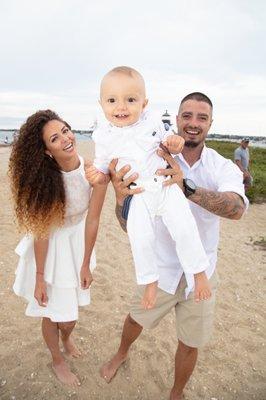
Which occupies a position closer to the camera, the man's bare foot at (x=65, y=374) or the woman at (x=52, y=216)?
the woman at (x=52, y=216)

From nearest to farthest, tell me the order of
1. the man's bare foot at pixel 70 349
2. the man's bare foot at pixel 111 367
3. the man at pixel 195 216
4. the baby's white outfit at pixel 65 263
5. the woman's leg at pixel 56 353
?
the man at pixel 195 216
the baby's white outfit at pixel 65 263
the woman's leg at pixel 56 353
the man's bare foot at pixel 111 367
the man's bare foot at pixel 70 349

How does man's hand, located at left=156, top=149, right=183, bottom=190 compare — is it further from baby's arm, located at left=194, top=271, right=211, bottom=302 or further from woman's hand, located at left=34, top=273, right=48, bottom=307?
woman's hand, located at left=34, top=273, right=48, bottom=307

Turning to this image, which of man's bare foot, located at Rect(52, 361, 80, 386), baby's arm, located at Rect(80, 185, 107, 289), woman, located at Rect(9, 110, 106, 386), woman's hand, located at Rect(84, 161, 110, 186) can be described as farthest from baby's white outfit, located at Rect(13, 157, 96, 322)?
man's bare foot, located at Rect(52, 361, 80, 386)

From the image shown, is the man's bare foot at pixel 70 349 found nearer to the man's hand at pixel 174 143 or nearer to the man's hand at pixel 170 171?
the man's hand at pixel 170 171

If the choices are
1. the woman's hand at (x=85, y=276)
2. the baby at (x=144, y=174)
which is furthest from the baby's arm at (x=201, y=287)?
the woman's hand at (x=85, y=276)

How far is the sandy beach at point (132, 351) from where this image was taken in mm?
3324

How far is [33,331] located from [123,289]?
154 cm

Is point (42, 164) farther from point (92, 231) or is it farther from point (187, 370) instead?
point (187, 370)

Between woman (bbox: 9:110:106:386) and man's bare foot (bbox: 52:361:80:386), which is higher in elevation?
woman (bbox: 9:110:106:386)

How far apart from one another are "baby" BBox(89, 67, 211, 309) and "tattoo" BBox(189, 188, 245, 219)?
13 cm

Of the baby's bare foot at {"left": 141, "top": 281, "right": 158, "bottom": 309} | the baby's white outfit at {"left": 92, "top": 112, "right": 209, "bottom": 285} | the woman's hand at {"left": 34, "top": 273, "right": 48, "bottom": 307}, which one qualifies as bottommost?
the woman's hand at {"left": 34, "top": 273, "right": 48, "bottom": 307}

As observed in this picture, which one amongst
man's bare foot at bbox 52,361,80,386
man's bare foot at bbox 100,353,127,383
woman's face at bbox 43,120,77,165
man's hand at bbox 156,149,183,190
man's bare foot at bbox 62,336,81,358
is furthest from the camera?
man's bare foot at bbox 62,336,81,358

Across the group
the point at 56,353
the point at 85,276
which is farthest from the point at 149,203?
the point at 56,353

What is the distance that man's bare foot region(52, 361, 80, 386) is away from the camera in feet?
10.9
